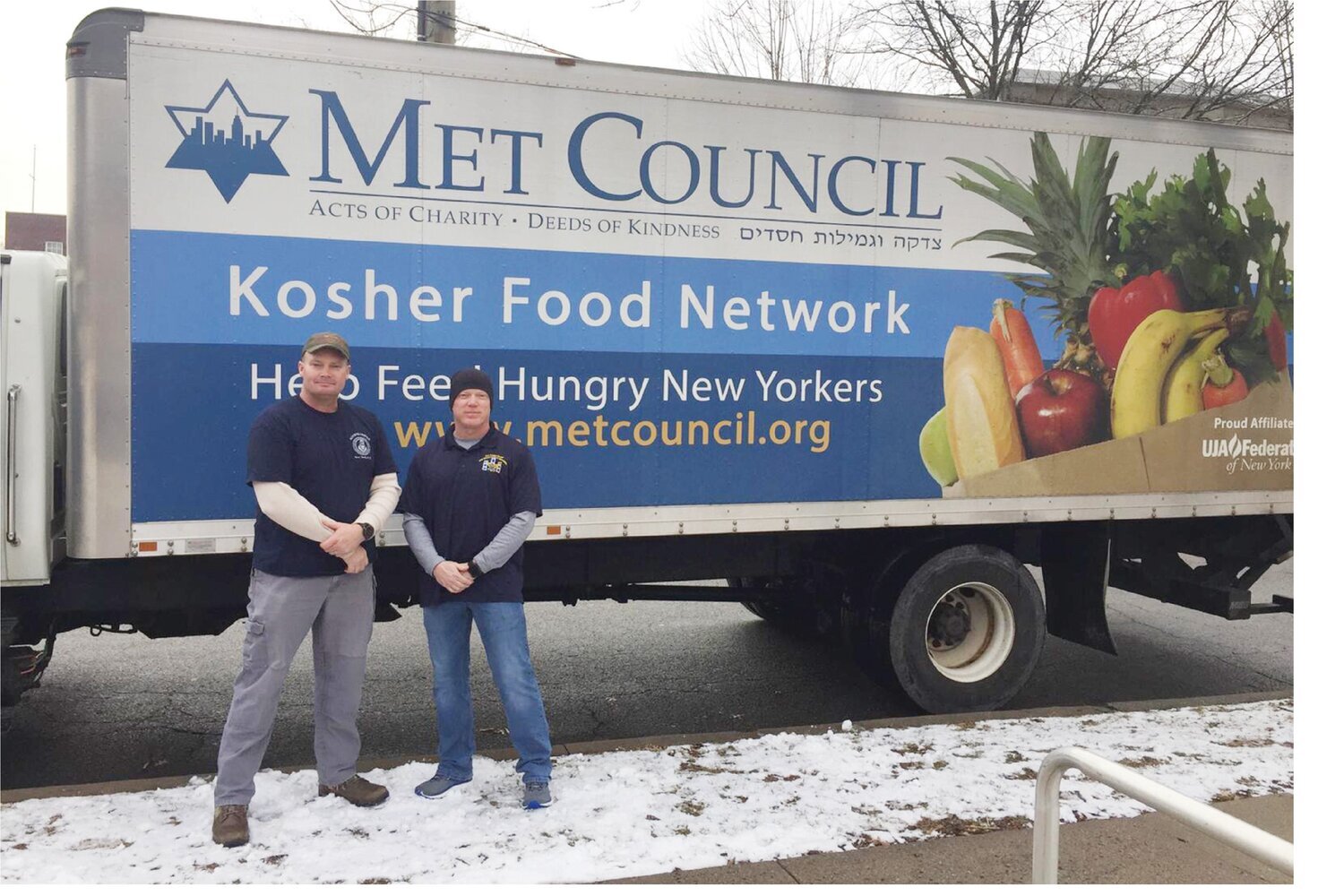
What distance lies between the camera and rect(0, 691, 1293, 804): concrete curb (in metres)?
4.51

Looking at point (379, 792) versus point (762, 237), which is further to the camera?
point (762, 237)

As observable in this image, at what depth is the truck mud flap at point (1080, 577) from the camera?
6.43 m

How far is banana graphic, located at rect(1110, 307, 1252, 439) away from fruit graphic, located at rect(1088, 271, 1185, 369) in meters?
0.04

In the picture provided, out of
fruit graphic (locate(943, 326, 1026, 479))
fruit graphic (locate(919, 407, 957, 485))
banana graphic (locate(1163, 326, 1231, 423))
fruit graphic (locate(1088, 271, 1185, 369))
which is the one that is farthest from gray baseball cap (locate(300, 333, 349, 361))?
banana graphic (locate(1163, 326, 1231, 423))

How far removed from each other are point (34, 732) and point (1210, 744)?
6019mm

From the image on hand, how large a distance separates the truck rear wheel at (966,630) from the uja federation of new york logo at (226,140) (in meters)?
3.86

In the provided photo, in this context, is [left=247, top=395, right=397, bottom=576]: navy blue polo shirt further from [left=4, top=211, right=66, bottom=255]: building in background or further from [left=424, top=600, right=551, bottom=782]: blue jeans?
[left=4, top=211, right=66, bottom=255]: building in background

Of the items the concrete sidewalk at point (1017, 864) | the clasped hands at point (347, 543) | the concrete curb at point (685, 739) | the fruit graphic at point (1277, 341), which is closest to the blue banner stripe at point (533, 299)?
the clasped hands at point (347, 543)

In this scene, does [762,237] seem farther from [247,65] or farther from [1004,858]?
[1004,858]

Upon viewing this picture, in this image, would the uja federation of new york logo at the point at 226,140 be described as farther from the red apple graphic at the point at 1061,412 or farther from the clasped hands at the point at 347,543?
the red apple graphic at the point at 1061,412

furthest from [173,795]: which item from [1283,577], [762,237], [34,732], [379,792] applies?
[1283,577]

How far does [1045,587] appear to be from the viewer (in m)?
6.71

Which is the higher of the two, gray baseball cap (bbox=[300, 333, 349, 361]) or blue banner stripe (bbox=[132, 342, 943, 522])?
gray baseball cap (bbox=[300, 333, 349, 361])

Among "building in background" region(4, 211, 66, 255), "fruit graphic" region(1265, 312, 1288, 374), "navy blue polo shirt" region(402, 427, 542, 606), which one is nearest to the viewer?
"navy blue polo shirt" region(402, 427, 542, 606)
